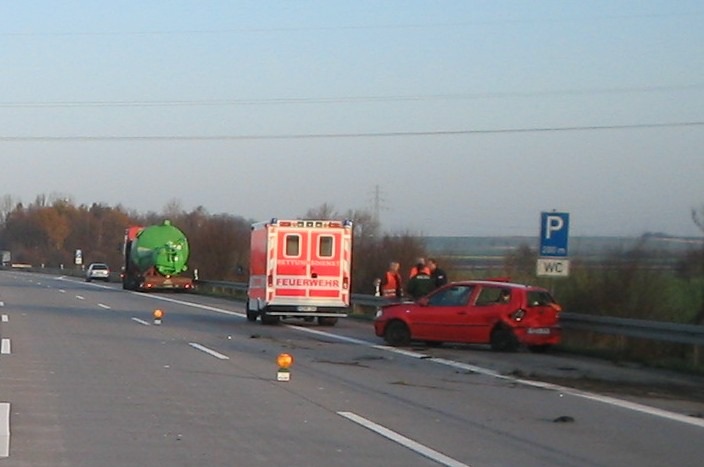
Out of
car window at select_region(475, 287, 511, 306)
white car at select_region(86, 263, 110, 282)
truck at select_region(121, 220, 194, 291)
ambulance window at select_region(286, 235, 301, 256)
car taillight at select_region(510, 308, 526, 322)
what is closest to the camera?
car taillight at select_region(510, 308, 526, 322)

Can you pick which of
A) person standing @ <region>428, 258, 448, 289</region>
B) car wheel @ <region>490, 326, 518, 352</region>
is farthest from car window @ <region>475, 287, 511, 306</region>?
person standing @ <region>428, 258, 448, 289</region>

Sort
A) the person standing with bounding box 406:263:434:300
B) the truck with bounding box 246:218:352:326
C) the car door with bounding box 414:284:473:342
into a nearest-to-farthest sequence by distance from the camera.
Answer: the car door with bounding box 414:284:473:342, the person standing with bounding box 406:263:434:300, the truck with bounding box 246:218:352:326

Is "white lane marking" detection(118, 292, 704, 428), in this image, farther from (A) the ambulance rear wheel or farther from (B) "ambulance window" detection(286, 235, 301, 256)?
(A) the ambulance rear wheel

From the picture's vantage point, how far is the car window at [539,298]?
23.6 metres

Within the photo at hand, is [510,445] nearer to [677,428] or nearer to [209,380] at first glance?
[677,428]

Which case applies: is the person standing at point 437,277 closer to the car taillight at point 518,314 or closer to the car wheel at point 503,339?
the car wheel at point 503,339

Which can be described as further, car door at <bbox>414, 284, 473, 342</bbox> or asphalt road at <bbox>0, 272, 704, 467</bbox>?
car door at <bbox>414, 284, 473, 342</bbox>

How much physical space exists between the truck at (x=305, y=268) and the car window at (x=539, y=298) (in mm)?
8466

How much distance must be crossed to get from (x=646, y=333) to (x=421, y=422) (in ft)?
31.1

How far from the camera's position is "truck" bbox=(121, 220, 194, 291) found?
196ft

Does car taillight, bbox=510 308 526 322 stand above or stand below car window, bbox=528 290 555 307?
below

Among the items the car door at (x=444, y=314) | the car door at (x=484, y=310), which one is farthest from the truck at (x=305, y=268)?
the car door at (x=484, y=310)

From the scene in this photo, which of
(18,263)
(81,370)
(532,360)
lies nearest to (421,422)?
(81,370)

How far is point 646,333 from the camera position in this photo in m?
21.5
